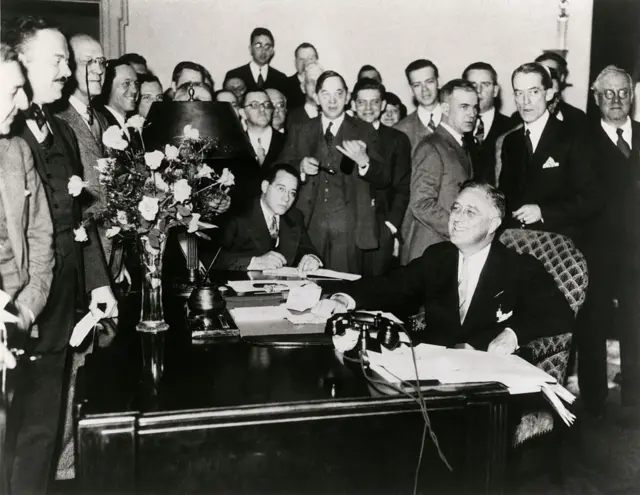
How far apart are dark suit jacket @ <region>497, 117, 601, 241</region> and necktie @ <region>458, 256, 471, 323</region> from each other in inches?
47.6

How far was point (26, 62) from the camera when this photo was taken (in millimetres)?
2154

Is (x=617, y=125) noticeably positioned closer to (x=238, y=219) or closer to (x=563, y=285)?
(x=563, y=285)

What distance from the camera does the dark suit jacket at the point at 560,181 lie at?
3336 millimetres

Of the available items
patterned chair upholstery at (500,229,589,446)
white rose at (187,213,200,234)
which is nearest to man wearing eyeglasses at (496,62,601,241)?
patterned chair upholstery at (500,229,589,446)

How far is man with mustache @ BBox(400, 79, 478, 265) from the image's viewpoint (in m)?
3.57

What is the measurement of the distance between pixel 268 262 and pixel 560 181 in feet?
5.17

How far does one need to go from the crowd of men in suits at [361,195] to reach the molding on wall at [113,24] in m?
0.88

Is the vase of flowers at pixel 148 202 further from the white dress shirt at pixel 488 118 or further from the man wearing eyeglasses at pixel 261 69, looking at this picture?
the man wearing eyeglasses at pixel 261 69

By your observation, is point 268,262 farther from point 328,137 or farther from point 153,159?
point 153,159

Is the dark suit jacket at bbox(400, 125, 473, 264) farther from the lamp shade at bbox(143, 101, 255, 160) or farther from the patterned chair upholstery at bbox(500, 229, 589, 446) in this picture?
the lamp shade at bbox(143, 101, 255, 160)

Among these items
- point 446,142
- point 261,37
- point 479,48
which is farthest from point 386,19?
point 446,142

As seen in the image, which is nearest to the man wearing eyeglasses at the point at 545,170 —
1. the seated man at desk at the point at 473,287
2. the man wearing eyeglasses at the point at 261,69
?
the seated man at desk at the point at 473,287

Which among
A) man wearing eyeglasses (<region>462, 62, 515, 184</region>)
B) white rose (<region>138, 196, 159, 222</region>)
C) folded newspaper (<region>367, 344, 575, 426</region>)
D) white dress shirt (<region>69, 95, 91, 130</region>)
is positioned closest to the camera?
folded newspaper (<region>367, 344, 575, 426</region>)

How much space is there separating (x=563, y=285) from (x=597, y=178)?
1.43 metres
